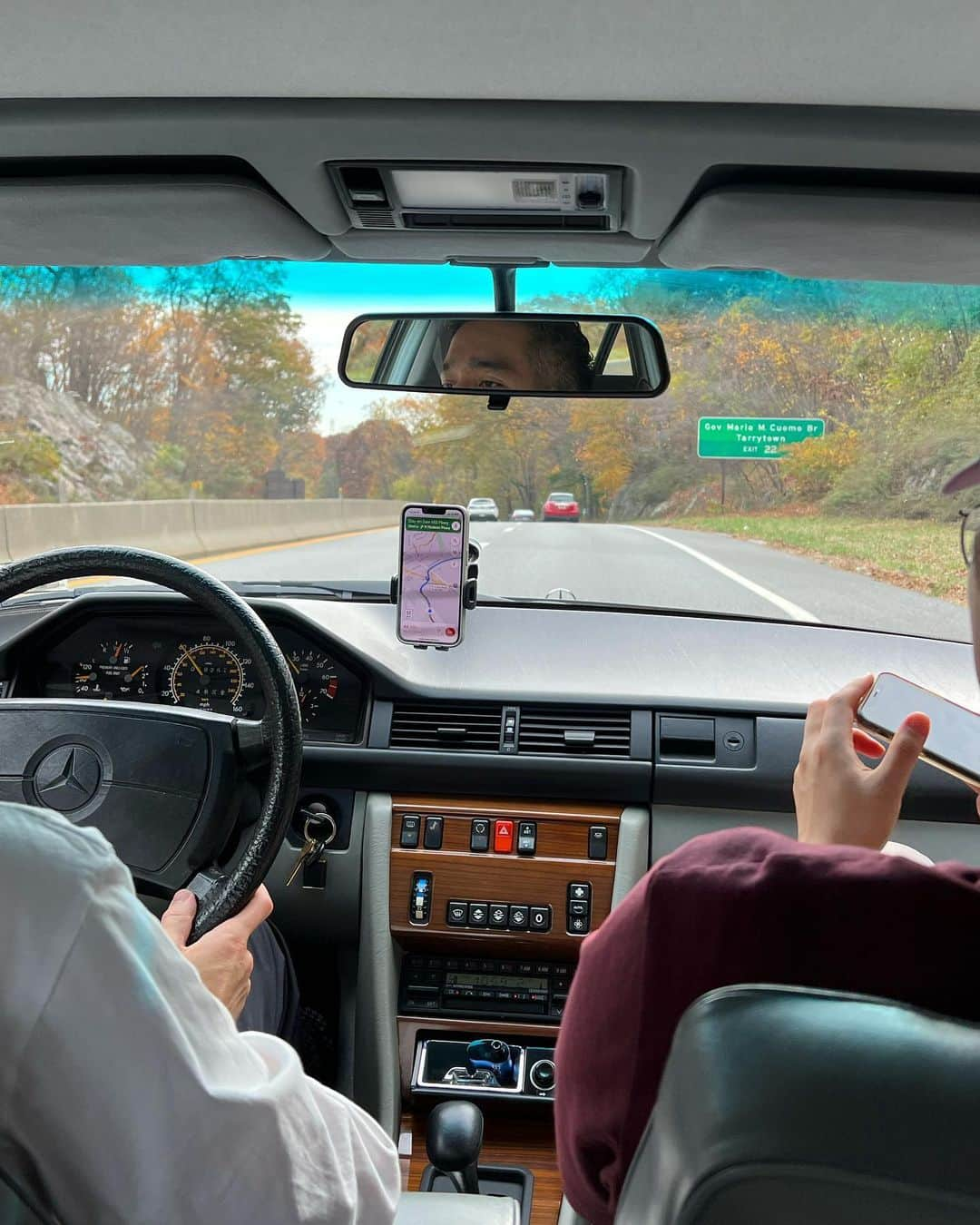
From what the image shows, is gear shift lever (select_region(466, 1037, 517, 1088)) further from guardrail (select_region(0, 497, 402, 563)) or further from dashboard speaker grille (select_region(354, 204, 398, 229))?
dashboard speaker grille (select_region(354, 204, 398, 229))

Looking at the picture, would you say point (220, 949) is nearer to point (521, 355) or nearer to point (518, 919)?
point (518, 919)

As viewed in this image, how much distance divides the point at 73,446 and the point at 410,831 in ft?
11.3

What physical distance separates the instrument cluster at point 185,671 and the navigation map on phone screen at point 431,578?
0.27 metres

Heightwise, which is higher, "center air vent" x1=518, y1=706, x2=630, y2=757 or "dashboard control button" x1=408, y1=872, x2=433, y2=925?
"center air vent" x1=518, y1=706, x2=630, y2=757

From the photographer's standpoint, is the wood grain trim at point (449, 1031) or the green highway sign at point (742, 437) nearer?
the wood grain trim at point (449, 1031)

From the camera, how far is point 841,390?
13.4ft

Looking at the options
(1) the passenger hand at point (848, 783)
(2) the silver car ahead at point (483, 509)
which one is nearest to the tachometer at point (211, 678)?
(2) the silver car ahead at point (483, 509)

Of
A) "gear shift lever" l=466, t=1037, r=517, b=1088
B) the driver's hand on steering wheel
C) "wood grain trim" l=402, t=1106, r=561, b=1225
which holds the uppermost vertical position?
the driver's hand on steering wheel

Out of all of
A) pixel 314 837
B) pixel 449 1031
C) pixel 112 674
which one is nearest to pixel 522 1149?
pixel 449 1031

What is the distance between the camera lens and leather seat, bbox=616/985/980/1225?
3.14 ft

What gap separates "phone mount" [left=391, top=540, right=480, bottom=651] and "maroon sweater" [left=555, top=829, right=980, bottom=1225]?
2321 millimetres

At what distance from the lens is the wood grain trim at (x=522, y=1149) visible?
3.20 metres

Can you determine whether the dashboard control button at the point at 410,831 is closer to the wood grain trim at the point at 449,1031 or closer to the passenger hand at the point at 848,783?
the wood grain trim at the point at 449,1031

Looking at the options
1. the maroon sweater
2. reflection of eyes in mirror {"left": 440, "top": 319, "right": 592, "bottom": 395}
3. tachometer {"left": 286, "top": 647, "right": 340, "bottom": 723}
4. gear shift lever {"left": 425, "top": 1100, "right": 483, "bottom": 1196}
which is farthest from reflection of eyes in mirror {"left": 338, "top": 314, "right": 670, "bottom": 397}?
the maroon sweater
